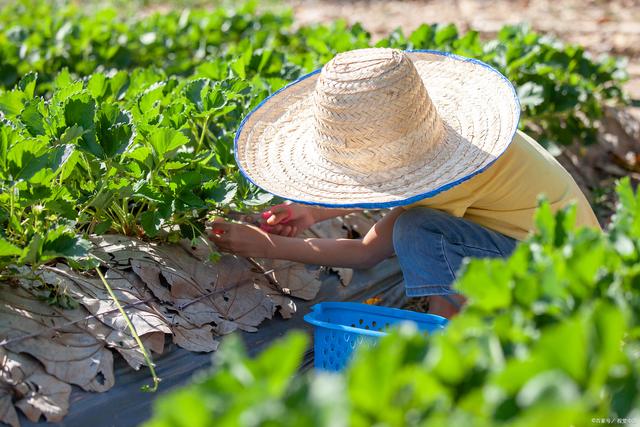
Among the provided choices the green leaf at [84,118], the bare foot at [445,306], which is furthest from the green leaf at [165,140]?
the bare foot at [445,306]

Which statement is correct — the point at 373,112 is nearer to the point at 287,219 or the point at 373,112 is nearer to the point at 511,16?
the point at 287,219

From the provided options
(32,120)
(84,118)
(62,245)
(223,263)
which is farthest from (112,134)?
(223,263)

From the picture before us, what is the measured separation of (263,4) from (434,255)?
236 inches

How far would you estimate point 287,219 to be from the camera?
2.96 metres

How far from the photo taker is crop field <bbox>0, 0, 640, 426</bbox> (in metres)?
1.25

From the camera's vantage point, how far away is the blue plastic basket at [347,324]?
8.06ft

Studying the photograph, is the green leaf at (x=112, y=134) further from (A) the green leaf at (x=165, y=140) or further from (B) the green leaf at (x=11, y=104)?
(B) the green leaf at (x=11, y=104)

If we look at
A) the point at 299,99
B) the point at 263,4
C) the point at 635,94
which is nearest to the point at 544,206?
the point at 299,99

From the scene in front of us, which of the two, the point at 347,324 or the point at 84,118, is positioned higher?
the point at 84,118

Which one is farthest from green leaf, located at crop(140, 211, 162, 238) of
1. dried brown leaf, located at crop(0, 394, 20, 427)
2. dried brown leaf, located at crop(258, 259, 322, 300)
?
dried brown leaf, located at crop(0, 394, 20, 427)

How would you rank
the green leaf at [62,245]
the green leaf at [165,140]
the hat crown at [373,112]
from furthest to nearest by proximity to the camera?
the green leaf at [165,140], the hat crown at [373,112], the green leaf at [62,245]

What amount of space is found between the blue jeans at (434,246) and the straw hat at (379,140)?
25 cm

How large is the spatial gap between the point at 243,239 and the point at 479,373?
1.54 meters

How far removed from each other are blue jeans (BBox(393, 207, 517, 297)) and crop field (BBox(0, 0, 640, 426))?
0.41 meters
